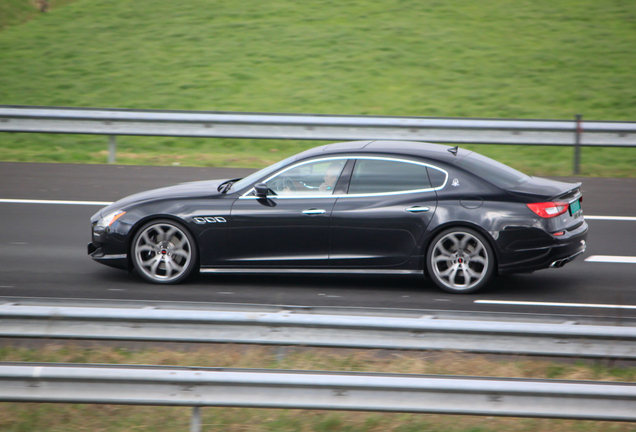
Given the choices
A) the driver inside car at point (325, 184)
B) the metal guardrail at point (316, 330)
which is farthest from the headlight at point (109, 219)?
the metal guardrail at point (316, 330)

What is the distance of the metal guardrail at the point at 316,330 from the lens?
4.62 metres

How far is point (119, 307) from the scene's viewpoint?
4785mm

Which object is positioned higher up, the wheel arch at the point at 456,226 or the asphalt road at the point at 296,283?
the wheel arch at the point at 456,226

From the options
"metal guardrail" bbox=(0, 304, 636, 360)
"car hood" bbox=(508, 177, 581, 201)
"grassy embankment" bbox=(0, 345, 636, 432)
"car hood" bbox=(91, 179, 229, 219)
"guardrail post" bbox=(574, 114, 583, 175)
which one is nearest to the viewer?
"grassy embankment" bbox=(0, 345, 636, 432)

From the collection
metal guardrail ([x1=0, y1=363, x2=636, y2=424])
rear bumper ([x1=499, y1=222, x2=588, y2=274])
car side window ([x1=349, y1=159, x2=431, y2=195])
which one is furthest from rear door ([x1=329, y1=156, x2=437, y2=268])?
metal guardrail ([x1=0, y1=363, x2=636, y2=424])

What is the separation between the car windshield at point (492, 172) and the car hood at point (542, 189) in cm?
8

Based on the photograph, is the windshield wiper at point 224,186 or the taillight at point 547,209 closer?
the taillight at point 547,209

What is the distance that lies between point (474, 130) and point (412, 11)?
32.3 ft

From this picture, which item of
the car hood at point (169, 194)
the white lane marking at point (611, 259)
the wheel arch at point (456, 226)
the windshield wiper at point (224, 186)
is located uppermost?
the windshield wiper at point (224, 186)

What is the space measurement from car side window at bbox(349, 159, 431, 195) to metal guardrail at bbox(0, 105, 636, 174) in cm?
560

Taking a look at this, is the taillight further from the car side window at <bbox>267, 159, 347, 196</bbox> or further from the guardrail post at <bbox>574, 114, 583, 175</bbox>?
the guardrail post at <bbox>574, 114, 583, 175</bbox>

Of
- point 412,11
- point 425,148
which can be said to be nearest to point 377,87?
point 412,11

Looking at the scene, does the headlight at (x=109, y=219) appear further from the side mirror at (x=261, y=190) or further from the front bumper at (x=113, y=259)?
the side mirror at (x=261, y=190)

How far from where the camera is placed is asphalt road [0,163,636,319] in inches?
288
